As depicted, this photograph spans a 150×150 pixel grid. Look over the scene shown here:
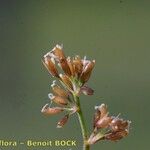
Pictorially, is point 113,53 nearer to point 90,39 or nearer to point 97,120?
point 90,39

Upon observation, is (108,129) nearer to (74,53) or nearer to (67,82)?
(67,82)

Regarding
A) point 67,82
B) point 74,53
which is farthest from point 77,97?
point 74,53

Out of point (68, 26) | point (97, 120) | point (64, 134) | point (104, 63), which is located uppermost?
point (68, 26)

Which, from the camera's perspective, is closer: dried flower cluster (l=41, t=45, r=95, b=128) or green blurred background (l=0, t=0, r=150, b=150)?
dried flower cluster (l=41, t=45, r=95, b=128)

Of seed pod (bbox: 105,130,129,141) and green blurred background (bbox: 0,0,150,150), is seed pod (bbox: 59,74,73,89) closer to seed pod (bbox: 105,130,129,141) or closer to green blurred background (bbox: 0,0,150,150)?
seed pod (bbox: 105,130,129,141)

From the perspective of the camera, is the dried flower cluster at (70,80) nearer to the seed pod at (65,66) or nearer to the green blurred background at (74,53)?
the seed pod at (65,66)

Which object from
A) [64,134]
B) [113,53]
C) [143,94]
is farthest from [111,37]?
[64,134]

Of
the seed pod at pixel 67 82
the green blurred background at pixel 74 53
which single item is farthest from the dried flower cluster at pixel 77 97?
the green blurred background at pixel 74 53

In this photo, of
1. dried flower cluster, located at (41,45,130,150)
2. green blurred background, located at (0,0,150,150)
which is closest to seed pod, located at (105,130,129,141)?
dried flower cluster, located at (41,45,130,150)
